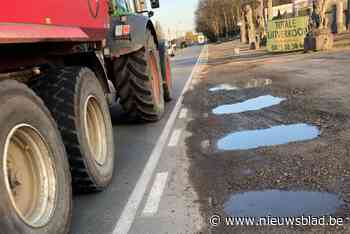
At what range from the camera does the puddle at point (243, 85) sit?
43.1ft

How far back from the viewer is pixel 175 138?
7449 millimetres

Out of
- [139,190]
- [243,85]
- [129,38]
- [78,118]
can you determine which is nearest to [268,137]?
[139,190]

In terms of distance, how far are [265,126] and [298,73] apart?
771cm

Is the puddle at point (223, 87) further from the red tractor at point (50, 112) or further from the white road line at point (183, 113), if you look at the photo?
the red tractor at point (50, 112)

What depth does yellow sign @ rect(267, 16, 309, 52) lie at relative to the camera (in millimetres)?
24375

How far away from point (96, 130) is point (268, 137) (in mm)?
2658

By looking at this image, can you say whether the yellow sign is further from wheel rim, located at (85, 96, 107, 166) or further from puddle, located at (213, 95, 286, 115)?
wheel rim, located at (85, 96, 107, 166)

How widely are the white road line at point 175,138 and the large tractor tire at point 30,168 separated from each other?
3.16 metres

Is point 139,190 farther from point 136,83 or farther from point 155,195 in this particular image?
point 136,83

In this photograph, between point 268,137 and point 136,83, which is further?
point 136,83

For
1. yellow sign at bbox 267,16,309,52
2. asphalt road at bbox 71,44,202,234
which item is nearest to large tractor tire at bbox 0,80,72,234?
asphalt road at bbox 71,44,202,234

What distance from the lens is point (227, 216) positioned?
411 centimetres

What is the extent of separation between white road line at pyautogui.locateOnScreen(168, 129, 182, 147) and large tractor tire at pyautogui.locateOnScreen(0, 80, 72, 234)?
3.16 metres

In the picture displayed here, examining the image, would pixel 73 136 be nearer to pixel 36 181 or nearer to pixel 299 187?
pixel 36 181
